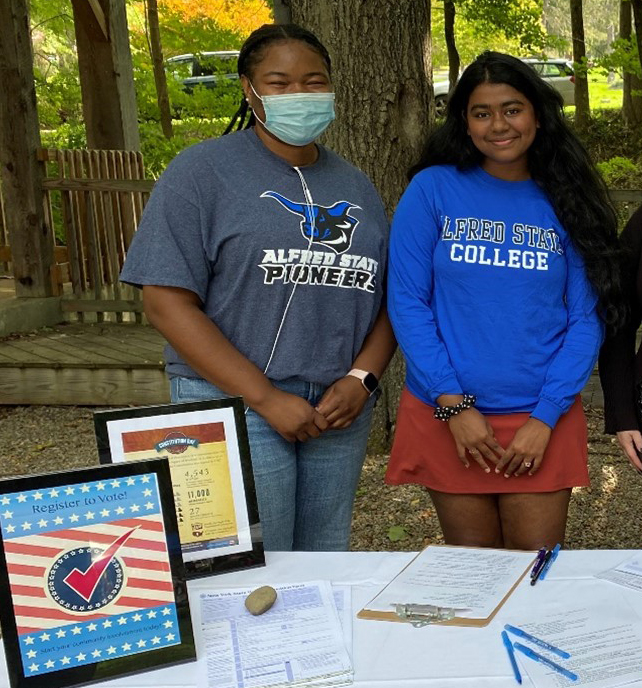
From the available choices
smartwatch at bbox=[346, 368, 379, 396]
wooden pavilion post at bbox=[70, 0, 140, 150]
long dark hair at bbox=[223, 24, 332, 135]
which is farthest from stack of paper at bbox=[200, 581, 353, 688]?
wooden pavilion post at bbox=[70, 0, 140, 150]

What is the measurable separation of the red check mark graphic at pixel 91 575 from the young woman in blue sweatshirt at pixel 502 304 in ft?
3.27

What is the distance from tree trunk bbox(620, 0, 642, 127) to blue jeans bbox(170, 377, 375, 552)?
16.6m

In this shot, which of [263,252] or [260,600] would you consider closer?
[260,600]

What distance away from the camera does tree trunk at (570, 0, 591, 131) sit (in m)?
16.4

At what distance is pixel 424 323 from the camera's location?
2426mm

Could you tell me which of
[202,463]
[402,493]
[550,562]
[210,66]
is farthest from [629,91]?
[202,463]

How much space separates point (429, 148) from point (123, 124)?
19.1 feet

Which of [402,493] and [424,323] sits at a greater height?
[424,323]

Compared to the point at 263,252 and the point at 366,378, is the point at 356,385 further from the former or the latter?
the point at 263,252

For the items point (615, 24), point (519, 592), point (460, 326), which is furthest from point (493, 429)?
point (615, 24)

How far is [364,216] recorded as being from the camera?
2430 mm

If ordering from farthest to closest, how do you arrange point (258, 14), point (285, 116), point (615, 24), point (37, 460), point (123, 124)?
1. point (615, 24)
2. point (258, 14)
3. point (123, 124)
4. point (37, 460)
5. point (285, 116)

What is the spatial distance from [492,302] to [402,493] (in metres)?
2.67

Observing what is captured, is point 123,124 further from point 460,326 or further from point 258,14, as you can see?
point 258,14
